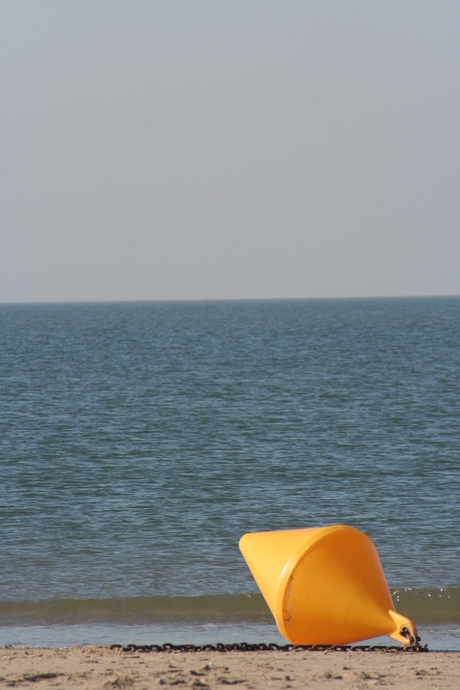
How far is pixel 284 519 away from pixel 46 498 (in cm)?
519

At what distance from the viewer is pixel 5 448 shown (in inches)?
904

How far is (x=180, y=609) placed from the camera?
1092 centimetres

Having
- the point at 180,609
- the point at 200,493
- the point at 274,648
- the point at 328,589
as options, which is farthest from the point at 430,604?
the point at 200,493

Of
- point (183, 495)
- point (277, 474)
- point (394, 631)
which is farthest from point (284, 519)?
point (394, 631)

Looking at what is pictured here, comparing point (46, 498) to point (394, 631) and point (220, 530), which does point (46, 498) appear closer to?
point (220, 530)

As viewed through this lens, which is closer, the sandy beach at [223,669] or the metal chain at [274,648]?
the sandy beach at [223,669]

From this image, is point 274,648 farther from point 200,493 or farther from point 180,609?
point 200,493

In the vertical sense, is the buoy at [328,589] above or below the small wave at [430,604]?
above

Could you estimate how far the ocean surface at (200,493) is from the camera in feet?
35.8

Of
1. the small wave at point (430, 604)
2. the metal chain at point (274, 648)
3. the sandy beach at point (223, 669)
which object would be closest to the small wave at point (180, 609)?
the small wave at point (430, 604)

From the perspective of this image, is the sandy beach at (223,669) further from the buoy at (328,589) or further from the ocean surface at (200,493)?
the ocean surface at (200,493)

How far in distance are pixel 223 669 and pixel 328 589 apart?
58.0 inches

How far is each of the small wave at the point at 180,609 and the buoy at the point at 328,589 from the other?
264 cm

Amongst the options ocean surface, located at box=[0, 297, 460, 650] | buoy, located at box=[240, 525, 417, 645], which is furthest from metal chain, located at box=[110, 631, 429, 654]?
ocean surface, located at box=[0, 297, 460, 650]
